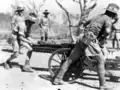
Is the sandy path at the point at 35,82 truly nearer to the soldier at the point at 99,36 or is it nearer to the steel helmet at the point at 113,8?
the soldier at the point at 99,36

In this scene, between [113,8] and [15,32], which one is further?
[15,32]

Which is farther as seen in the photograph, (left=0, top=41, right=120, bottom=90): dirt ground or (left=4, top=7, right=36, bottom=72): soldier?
(left=4, top=7, right=36, bottom=72): soldier

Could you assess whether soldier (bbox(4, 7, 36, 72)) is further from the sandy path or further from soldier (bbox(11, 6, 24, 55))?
the sandy path

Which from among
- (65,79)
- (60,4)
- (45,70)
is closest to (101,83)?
(65,79)

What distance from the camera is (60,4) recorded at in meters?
21.7

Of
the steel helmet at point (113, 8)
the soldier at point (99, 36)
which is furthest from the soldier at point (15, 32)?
the steel helmet at point (113, 8)

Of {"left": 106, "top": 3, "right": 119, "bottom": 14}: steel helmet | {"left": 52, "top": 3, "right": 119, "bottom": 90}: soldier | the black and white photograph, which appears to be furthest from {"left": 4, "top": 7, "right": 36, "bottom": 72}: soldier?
{"left": 106, "top": 3, "right": 119, "bottom": 14}: steel helmet

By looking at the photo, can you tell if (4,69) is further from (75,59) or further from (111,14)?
(111,14)

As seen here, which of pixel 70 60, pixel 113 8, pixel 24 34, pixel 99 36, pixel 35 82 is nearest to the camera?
pixel 113 8

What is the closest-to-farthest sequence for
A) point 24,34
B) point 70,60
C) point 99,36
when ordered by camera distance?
point 99,36 < point 70,60 < point 24,34

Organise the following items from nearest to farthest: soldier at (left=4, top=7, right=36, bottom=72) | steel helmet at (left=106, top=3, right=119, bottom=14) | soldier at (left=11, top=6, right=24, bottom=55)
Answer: steel helmet at (left=106, top=3, right=119, bottom=14) → soldier at (left=4, top=7, right=36, bottom=72) → soldier at (left=11, top=6, right=24, bottom=55)

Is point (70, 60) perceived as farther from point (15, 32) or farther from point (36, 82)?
point (15, 32)

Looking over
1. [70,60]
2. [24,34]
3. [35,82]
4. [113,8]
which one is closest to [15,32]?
[24,34]

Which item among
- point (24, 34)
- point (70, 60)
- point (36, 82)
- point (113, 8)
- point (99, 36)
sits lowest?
point (36, 82)
